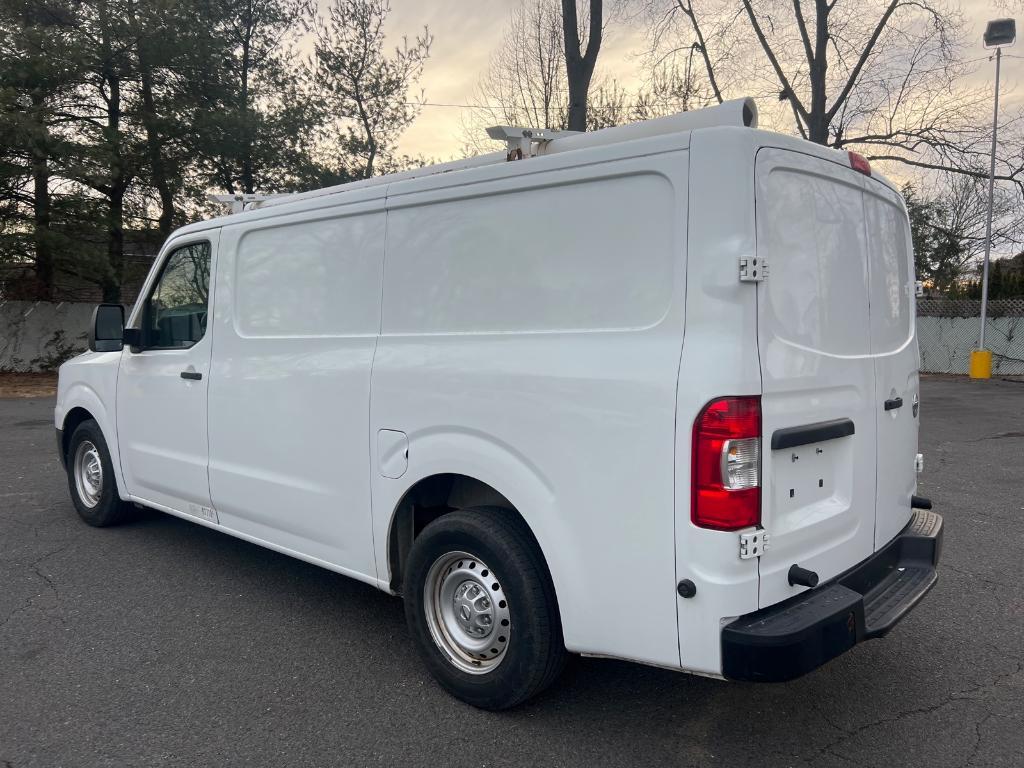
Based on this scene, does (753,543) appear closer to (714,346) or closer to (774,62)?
(714,346)

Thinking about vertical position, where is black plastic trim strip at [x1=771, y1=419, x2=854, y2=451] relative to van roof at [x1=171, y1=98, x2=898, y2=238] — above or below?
below

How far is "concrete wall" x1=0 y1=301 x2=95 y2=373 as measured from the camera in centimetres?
2005

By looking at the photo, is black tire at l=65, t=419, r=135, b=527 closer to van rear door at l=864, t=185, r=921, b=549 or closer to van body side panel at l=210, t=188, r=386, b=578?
van body side panel at l=210, t=188, r=386, b=578

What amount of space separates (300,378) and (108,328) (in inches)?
79.0

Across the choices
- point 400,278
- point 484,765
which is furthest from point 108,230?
point 484,765

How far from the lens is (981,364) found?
1911 centimetres

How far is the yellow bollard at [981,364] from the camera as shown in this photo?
62.6ft

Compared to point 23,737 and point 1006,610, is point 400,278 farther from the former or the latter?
point 1006,610

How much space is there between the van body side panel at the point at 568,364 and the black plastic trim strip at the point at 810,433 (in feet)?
1.22

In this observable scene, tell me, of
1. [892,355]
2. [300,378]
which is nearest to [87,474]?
[300,378]

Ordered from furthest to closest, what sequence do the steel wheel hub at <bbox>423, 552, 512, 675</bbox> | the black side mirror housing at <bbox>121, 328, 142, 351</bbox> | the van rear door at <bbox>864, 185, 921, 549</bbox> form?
the black side mirror housing at <bbox>121, 328, 142, 351</bbox>, the van rear door at <bbox>864, 185, 921, 549</bbox>, the steel wheel hub at <bbox>423, 552, 512, 675</bbox>

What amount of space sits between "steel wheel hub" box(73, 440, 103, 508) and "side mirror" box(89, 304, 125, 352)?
38.3 inches

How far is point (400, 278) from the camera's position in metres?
3.50

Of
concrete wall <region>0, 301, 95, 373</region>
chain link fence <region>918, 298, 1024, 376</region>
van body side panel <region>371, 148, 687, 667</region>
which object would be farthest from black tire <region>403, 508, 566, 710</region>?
concrete wall <region>0, 301, 95, 373</region>
